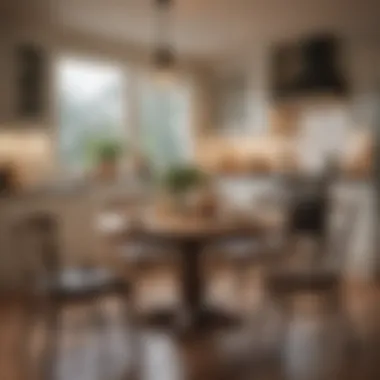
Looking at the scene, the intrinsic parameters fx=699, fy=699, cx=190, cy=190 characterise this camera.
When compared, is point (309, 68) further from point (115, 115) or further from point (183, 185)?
point (183, 185)

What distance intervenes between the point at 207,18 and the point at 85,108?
1658 millimetres

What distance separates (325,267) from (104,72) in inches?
135

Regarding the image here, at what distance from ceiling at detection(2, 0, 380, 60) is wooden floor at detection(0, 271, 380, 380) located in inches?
88.6

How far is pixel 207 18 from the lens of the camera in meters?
5.82

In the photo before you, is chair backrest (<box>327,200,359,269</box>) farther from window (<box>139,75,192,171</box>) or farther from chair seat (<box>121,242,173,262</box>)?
window (<box>139,75,192,171</box>)

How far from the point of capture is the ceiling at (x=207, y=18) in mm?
5285

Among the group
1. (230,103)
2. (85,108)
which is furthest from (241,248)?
(230,103)

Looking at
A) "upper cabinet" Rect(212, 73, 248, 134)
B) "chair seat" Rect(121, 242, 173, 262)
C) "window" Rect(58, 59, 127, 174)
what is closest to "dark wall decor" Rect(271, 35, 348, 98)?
"upper cabinet" Rect(212, 73, 248, 134)

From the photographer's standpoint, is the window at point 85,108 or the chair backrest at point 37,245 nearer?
the chair backrest at point 37,245

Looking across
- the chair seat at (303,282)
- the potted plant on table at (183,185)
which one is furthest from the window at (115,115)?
the chair seat at (303,282)

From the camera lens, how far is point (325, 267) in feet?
14.6

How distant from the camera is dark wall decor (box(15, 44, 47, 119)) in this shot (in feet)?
19.2

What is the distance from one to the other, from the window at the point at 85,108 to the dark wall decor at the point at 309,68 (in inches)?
65.3

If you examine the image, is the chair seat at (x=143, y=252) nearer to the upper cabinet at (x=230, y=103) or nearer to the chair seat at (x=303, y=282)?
the chair seat at (x=303, y=282)
